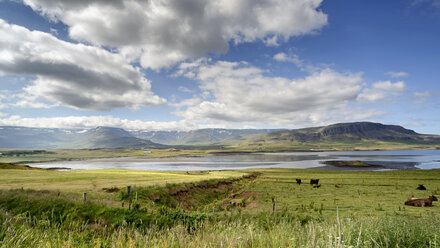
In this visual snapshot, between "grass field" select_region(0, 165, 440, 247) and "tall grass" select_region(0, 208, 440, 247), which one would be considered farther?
"grass field" select_region(0, 165, 440, 247)

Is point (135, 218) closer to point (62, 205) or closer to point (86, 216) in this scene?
point (86, 216)

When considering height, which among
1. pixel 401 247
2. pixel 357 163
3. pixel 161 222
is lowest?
pixel 357 163

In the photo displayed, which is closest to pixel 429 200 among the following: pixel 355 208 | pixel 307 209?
pixel 355 208

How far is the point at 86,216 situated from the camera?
55.5 ft

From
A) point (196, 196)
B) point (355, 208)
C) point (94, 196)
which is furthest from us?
point (196, 196)

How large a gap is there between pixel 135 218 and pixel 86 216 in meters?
4.24

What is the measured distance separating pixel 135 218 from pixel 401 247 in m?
15.7

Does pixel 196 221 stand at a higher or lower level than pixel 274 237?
lower

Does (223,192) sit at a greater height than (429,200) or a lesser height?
lesser

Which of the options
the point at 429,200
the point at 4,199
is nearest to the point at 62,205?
the point at 4,199

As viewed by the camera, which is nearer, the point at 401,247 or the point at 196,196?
the point at 401,247

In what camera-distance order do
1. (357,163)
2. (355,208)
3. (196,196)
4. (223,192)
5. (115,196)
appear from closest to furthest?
(355,208)
(115,196)
(196,196)
(223,192)
(357,163)

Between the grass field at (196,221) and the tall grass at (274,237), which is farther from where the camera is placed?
the grass field at (196,221)

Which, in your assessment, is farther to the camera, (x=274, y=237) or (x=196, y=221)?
(x=196, y=221)
